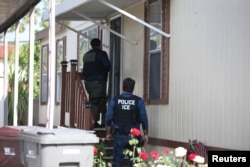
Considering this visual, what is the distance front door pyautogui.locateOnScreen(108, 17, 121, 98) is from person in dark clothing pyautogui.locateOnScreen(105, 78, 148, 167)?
318cm

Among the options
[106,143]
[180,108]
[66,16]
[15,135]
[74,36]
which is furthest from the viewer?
[74,36]

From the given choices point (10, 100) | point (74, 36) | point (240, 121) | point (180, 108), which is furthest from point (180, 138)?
point (10, 100)

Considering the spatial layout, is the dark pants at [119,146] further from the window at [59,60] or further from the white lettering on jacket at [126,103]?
the window at [59,60]

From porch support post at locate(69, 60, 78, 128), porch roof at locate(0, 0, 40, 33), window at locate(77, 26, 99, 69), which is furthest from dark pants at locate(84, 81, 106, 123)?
window at locate(77, 26, 99, 69)

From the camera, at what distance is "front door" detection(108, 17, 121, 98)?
40.6 feet

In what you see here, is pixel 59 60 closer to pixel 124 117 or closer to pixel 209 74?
pixel 124 117

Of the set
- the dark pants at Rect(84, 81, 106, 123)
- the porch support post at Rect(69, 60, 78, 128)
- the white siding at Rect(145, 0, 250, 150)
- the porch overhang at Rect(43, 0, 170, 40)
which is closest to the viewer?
the white siding at Rect(145, 0, 250, 150)

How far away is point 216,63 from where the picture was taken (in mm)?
8023

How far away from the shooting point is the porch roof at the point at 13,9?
10.2 meters

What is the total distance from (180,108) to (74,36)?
748 cm

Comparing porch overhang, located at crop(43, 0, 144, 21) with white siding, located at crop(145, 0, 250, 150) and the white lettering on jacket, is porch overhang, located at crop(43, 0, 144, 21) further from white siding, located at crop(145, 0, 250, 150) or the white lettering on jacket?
the white lettering on jacket

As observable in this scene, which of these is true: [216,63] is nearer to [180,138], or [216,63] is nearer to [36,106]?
[180,138]

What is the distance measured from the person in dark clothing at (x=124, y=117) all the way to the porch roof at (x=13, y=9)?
218cm

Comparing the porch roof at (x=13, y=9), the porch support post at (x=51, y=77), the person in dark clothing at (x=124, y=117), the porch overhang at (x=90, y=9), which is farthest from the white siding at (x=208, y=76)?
the porch roof at (x=13, y=9)
